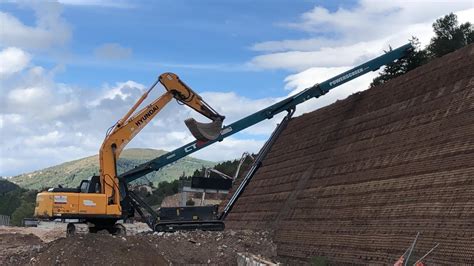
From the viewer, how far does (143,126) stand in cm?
2072

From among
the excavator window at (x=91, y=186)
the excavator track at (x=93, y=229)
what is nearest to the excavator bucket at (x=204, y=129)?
the excavator window at (x=91, y=186)

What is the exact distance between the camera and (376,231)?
52.7 ft

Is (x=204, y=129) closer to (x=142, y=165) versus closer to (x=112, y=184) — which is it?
(x=142, y=165)

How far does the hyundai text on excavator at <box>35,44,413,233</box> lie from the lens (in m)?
18.2

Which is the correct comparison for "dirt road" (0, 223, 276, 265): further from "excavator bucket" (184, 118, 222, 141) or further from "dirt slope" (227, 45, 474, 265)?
"excavator bucket" (184, 118, 222, 141)

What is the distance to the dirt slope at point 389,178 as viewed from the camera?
45.3ft

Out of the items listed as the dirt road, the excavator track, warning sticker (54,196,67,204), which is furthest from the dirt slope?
warning sticker (54,196,67,204)

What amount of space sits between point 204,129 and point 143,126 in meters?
2.54

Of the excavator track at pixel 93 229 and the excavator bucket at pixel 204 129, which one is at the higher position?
the excavator bucket at pixel 204 129

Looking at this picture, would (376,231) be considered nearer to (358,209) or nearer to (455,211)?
(358,209)

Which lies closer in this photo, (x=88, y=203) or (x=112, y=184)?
(x=88, y=203)

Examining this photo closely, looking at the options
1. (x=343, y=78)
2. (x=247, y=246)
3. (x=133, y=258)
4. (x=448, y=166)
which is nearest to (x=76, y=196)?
(x=133, y=258)

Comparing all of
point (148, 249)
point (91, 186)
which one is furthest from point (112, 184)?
point (148, 249)

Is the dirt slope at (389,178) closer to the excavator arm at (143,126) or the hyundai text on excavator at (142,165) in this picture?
the hyundai text on excavator at (142,165)
